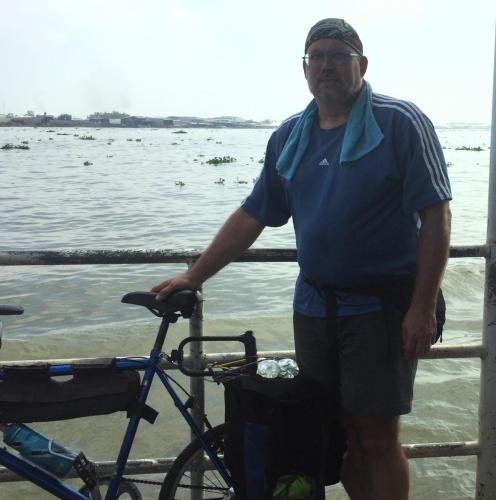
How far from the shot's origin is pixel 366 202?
220 centimetres

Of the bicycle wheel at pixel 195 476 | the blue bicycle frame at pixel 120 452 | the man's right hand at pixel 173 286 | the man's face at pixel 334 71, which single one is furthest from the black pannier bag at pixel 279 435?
the man's face at pixel 334 71

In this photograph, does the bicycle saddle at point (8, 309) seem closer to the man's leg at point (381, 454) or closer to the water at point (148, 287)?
the water at point (148, 287)

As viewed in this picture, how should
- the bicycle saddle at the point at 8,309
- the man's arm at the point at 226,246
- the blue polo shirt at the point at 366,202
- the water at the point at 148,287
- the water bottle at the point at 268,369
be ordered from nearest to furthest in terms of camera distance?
the blue polo shirt at the point at 366,202 → the bicycle saddle at the point at 8,309 → the water bottle at the point at 268,369 → the man's arm at the point at 226,246 → the water at the point at 148,287

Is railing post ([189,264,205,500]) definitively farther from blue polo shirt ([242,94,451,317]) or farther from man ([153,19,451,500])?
blue polo shirt ([242,94,451,317])

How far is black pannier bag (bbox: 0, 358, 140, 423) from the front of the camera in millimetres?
2248

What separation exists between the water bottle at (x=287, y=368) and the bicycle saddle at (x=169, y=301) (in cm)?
43

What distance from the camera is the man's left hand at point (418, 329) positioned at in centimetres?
218

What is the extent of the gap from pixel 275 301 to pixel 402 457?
7.58 metres

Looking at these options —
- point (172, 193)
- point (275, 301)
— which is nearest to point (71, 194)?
point (172, 193)

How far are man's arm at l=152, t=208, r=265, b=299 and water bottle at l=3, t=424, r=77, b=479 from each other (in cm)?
76

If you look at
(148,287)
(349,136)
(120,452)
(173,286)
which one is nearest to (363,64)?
(349,136)

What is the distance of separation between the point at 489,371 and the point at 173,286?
148cm

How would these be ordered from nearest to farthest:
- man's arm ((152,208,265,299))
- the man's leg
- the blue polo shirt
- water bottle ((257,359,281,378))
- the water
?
the blue polo shirt
the man's leg
water bottle ((257,359,281,378))
man's arm ((152,208,265,299))
the water

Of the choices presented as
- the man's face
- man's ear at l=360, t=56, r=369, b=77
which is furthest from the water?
man's ear at l=360, t=56, r=369, b=77
